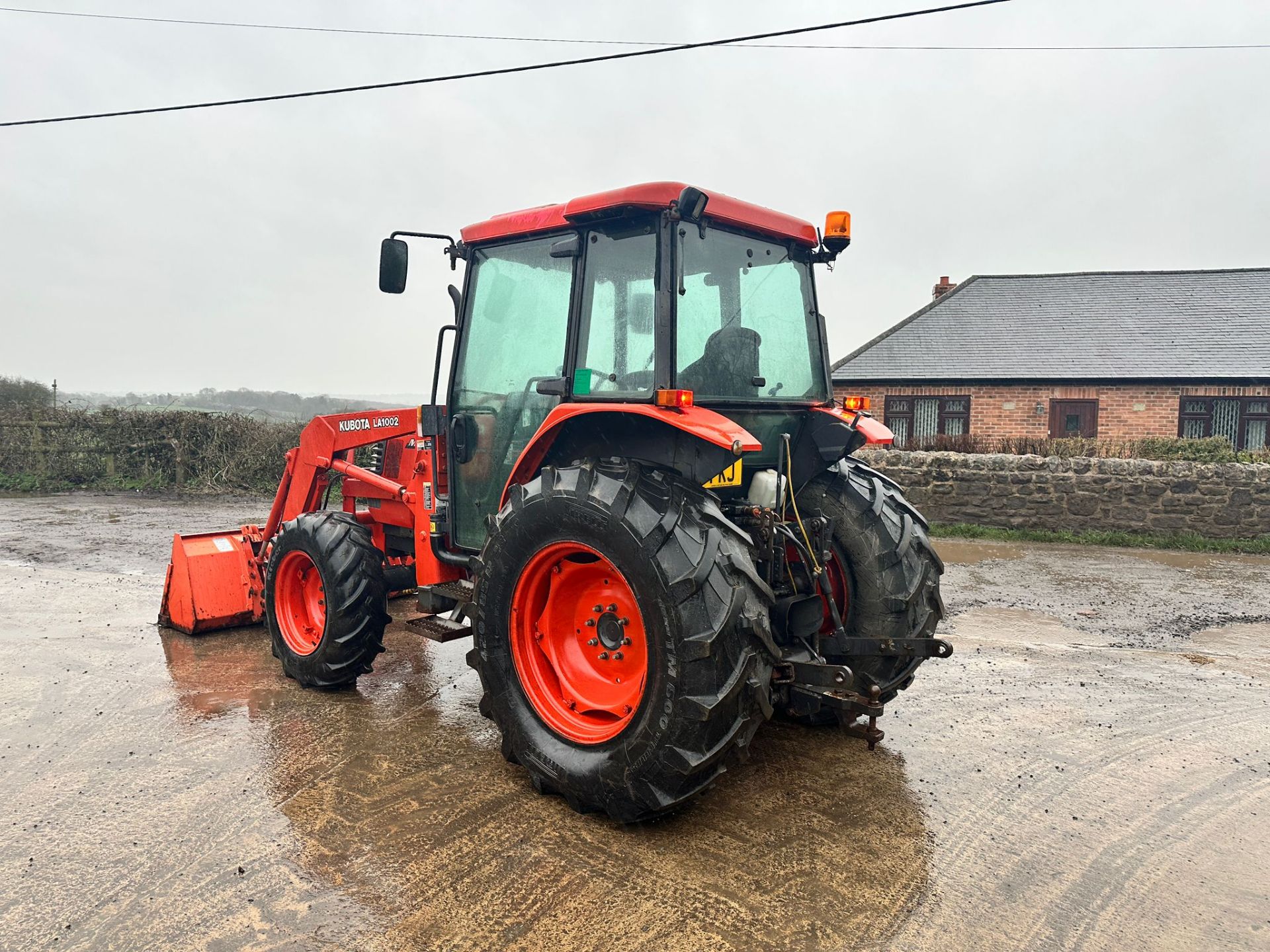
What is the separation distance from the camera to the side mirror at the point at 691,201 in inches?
118

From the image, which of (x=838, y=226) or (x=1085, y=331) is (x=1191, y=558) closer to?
(x=838, y=226)

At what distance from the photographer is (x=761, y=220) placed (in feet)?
11.8

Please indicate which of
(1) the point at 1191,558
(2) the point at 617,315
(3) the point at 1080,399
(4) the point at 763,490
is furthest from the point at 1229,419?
(2) the point at 617,315

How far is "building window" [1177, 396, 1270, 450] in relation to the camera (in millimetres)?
15078

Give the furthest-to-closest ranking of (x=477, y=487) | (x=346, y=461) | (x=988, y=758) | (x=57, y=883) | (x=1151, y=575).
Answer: (x=1151, y=575), (x=346, y=461), (x=477, y=487), (x=988, y=758), (x=57, y=883)

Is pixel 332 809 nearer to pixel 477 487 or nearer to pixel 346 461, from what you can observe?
pixel 477 487

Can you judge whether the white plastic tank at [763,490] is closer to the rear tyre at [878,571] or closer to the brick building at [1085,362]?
the rear tyre at [878,571]

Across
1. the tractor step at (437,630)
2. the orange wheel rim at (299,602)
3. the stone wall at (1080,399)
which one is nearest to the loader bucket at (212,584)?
the orange wheel rim at (299,602)

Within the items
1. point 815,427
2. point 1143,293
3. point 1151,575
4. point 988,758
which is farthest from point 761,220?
point 1143,293

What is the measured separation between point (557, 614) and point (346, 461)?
8.02ft

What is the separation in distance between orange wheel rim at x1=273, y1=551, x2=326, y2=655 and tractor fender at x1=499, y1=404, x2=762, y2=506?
1775 millimetres

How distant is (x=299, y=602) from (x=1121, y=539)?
9.55 m

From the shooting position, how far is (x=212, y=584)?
5586 mm

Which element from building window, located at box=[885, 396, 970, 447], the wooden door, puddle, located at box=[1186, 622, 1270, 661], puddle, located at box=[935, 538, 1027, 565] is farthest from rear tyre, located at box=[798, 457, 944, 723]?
the wooden door
